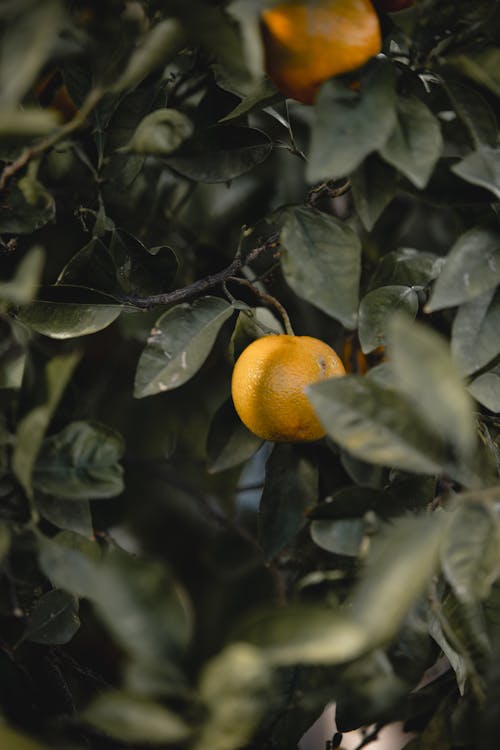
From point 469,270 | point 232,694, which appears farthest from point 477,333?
point 232,694

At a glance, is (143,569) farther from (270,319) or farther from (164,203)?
(164,203)

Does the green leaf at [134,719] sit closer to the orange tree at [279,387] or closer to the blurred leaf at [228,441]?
the orange tree at [279,387]

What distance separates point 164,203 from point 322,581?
0.62m

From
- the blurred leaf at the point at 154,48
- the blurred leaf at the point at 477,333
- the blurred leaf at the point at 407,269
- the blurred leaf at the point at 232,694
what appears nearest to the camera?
the blurred leaf at the point at 232,694

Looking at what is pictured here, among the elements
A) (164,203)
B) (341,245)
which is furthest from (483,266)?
(164,203)

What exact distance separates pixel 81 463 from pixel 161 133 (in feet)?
0.92

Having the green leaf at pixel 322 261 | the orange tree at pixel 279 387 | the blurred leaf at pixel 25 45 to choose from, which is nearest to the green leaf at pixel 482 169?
the orange tree at pixel 279 387

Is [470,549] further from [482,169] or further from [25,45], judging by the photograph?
[25,45]

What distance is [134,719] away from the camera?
1.54ft

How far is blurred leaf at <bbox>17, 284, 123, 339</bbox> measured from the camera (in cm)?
73

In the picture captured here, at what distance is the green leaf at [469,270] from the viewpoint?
64 centimetres

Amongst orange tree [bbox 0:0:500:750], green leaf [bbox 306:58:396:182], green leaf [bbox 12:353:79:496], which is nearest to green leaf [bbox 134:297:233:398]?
orange tree [bbox 0:0:500:750]

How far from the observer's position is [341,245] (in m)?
0.68

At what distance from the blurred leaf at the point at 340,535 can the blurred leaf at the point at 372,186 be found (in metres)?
0.26
